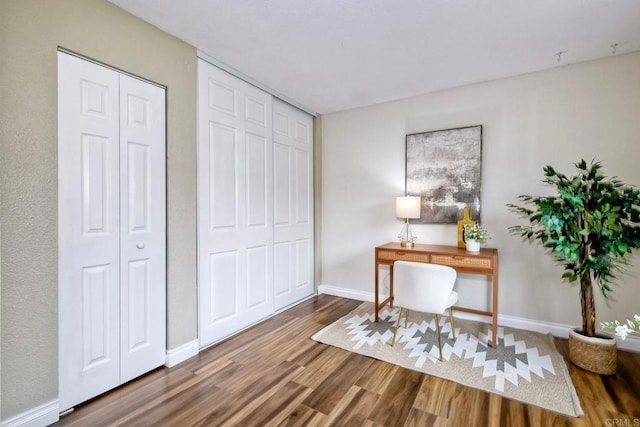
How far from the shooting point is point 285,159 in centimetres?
357

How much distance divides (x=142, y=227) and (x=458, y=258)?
8.65ft

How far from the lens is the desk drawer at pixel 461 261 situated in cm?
263

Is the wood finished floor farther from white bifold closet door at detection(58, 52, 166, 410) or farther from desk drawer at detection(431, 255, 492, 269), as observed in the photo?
desk drawer at detection(431, 255, 492, 269)

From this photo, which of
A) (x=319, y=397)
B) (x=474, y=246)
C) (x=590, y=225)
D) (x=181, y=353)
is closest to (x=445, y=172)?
(x=474, y=246)

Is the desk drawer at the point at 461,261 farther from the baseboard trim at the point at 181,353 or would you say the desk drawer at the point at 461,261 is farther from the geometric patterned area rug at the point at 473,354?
the baseboard trim at the point at 181,353

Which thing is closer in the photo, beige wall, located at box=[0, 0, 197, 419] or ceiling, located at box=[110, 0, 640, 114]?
beige wall, located at box=[0, 0, 197, 419]

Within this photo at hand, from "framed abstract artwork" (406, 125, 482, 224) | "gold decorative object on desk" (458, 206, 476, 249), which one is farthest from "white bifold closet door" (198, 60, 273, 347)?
"gold decorative object on desk" (458, 206, 476, 249)

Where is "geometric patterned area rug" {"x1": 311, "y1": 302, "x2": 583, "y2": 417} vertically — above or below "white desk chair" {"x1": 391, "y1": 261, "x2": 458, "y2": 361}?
below

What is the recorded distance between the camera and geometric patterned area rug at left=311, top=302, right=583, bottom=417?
197cm

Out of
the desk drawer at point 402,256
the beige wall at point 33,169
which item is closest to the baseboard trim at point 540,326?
the desk drawer at point 402,256

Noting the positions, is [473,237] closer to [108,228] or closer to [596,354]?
[596,354]

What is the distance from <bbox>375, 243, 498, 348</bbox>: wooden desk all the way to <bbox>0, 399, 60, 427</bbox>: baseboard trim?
104 inches

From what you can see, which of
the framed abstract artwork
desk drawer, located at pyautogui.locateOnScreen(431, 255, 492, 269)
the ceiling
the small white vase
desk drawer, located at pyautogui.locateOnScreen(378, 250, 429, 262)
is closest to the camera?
the ceiling

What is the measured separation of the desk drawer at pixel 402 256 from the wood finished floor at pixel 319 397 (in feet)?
3.44
